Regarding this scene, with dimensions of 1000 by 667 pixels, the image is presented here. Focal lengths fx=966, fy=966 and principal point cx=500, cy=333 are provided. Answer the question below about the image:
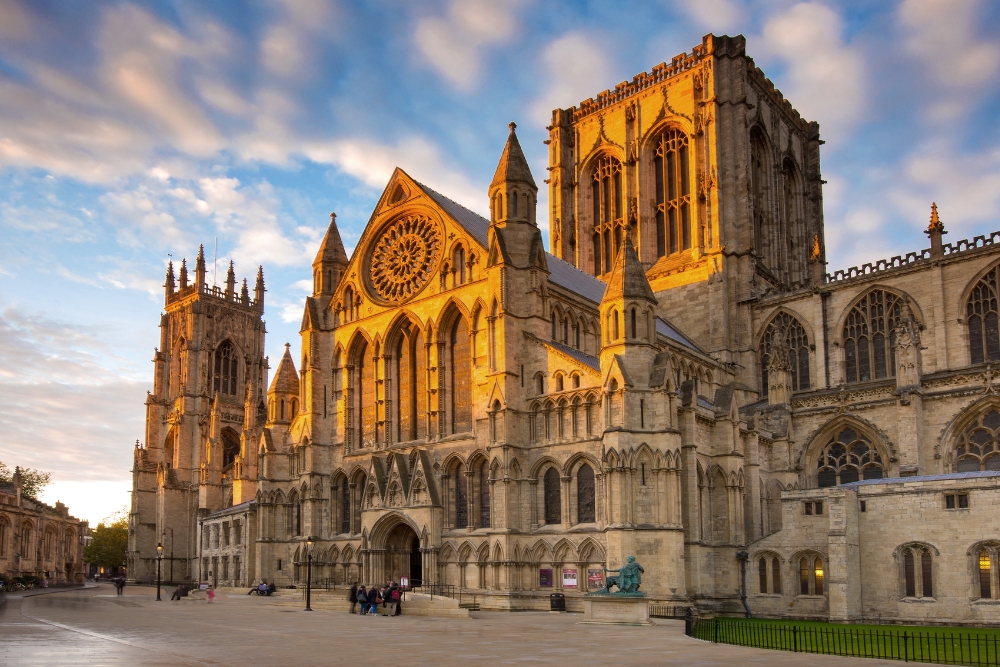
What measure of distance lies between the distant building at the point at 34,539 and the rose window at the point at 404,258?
47.1m

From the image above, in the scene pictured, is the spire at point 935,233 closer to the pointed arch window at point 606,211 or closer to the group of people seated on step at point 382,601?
the pointed arch window at point 606,211

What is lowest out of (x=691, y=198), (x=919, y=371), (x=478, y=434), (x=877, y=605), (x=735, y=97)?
(x=877, y=605)

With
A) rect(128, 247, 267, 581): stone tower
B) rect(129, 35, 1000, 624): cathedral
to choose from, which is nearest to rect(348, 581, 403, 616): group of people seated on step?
rect(129, 35, 1000, 624): cathedral

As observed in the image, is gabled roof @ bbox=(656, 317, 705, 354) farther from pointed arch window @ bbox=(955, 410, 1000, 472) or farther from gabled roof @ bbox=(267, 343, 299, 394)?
gabled roof @ bbox=(267, 343, 299, 394)

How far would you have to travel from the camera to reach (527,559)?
133 feet

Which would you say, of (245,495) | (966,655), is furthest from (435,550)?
(245,495)

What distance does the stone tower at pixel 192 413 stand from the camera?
289 ft

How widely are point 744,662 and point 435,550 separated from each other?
25826mm

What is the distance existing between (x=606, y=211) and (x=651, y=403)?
33.5m

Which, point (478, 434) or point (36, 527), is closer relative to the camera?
point (478, 434)

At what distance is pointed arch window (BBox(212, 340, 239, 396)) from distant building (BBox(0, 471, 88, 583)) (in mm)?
19669

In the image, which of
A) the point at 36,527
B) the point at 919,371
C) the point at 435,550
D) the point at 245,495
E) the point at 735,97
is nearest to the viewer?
the point at 435,550

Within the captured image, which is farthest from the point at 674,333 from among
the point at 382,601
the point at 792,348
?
the point at 382,601

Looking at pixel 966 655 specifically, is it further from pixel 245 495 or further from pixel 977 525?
pixel 245 495
